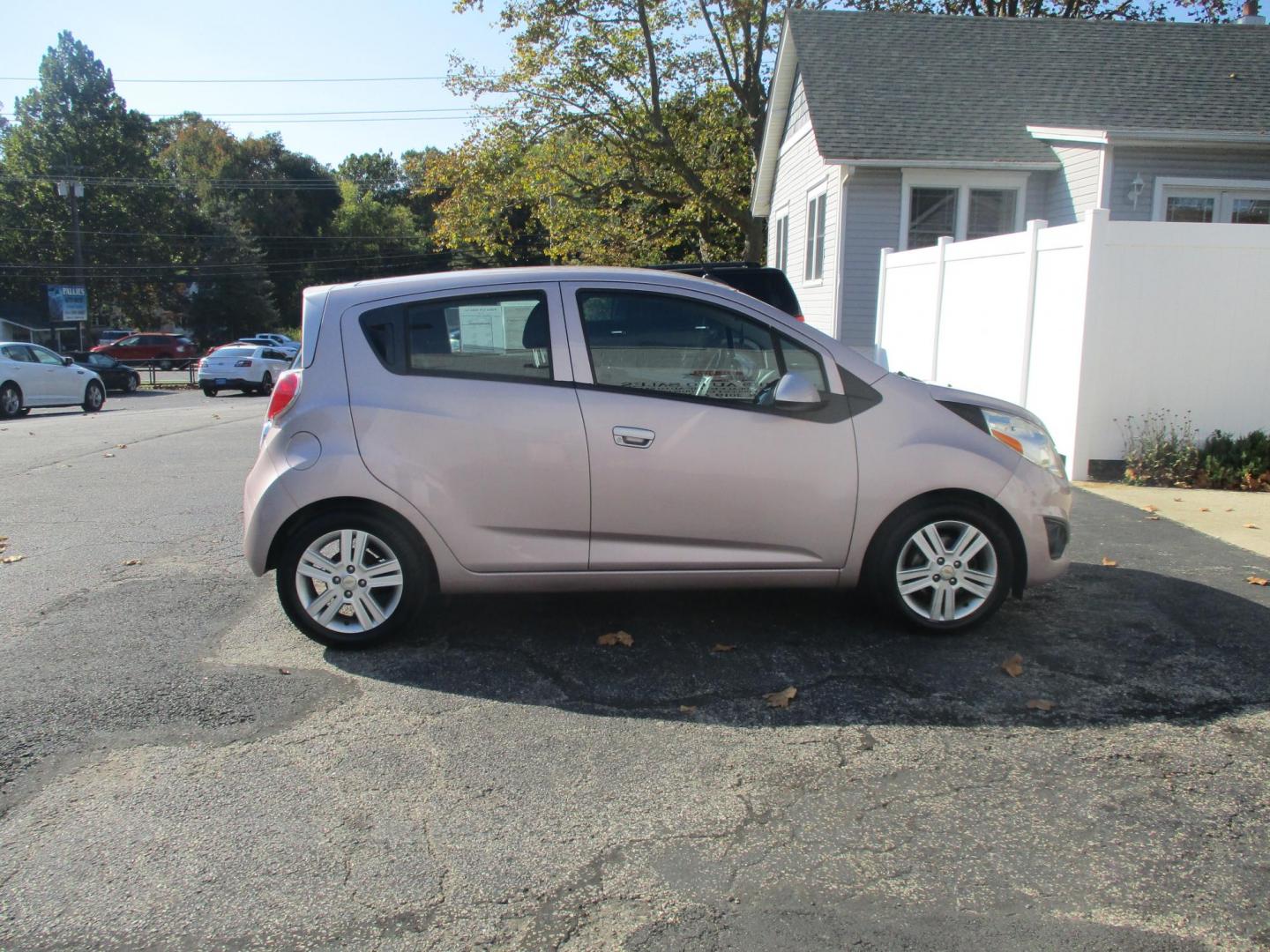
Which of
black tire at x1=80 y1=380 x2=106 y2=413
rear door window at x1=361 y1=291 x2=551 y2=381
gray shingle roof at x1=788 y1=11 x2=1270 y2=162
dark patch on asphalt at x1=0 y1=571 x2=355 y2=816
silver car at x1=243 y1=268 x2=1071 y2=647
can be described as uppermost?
gray shingle roof at x1=788 y1=11 x2=1270 y2=162

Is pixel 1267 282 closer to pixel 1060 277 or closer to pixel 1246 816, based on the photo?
pixel 1060 277

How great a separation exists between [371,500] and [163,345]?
44516mm

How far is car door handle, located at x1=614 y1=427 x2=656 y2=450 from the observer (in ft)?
15.9

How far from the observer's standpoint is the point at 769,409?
4941 millimetres

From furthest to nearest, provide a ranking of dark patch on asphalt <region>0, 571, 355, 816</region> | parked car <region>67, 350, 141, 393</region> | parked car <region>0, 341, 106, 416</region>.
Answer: parked car <region>67, 350, 141, 393</region>, parked car <region>0, 341, 106, 416</region>, dark patch on asphalt <region>0, 571, 355, 816</region>


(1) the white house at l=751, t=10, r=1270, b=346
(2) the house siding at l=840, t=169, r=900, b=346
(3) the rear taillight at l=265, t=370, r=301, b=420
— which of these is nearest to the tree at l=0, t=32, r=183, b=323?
(1) the white house at l=751, t=10, r=1270, b=346

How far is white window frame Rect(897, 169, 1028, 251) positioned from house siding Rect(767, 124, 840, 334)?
1118 mm

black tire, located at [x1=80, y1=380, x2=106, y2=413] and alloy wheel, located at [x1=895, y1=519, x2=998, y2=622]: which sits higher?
alloy wheel, located at [x1=895, y1=519, x2=998, y2=622]

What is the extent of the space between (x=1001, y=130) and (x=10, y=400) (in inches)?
762

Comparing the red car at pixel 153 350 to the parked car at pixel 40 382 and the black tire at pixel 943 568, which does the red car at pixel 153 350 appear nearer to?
the parked car at pixel 40 382

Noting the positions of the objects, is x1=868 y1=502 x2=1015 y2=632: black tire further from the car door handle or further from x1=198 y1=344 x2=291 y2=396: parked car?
x1=198 y1=344 x2=291 y2=396: parked car

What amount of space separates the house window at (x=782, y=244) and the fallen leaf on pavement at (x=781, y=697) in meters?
18.5

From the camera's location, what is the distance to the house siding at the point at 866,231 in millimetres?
16703

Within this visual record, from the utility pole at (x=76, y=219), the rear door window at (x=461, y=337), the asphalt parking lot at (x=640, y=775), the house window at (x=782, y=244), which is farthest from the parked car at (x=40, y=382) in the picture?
the utility pole at (x=76, y=219)
